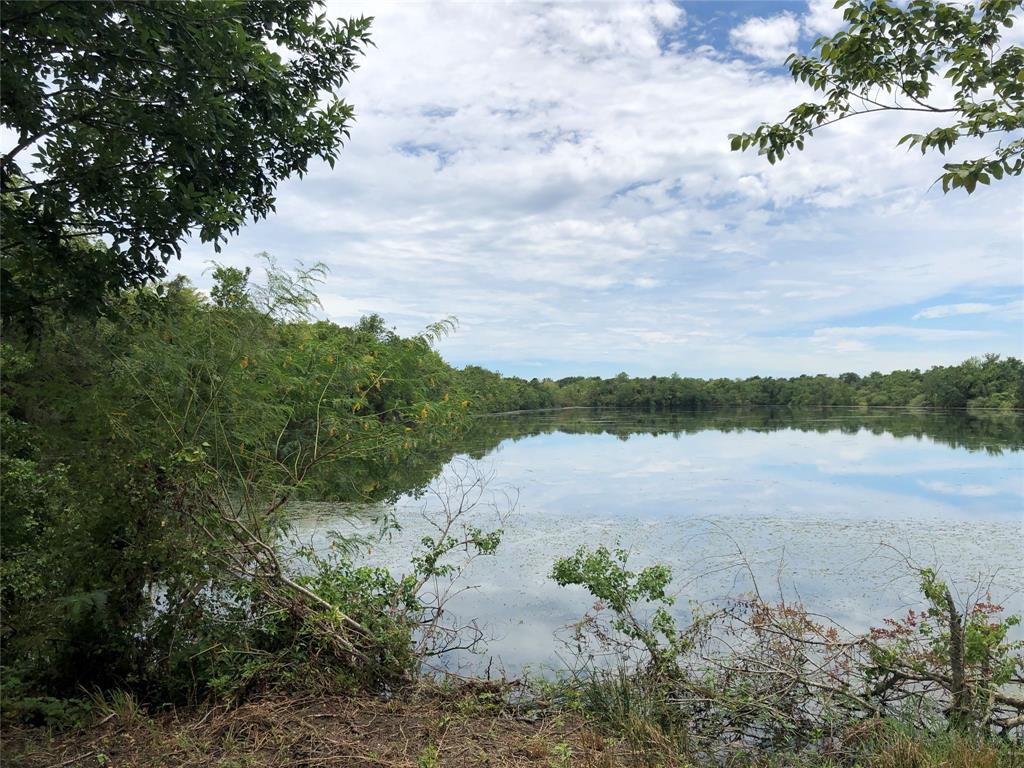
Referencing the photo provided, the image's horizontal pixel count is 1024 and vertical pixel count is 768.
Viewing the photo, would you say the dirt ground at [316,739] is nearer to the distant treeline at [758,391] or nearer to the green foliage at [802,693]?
the green foliage at [802,693]

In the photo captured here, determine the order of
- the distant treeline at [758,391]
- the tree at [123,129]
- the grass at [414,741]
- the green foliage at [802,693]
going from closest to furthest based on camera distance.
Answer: the tree at [123,129], the grass at [414,741], the green foliage at [802,693], the distant treeline at [758,391]

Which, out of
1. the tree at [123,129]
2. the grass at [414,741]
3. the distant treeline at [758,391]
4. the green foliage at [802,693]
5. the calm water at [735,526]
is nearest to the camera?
the tree at [123,129]

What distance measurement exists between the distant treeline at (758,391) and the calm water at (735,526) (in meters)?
44.8

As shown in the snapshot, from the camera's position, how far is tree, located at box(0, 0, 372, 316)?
244 cm

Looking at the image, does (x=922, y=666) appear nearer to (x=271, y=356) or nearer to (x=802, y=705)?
(x=802, y=705)

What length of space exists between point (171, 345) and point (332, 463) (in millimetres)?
1681

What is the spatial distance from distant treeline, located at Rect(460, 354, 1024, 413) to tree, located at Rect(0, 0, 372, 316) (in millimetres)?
62161

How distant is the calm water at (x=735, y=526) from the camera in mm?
7449

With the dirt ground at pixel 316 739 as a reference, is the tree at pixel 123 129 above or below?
above

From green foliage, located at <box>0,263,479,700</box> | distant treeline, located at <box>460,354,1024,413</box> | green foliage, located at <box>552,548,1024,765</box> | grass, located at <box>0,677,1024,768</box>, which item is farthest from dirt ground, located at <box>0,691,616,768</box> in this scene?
distant treeline, located at <box>460,354,1024,413</box>

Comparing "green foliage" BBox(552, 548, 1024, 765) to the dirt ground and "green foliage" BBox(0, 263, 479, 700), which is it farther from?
"green foliage" BBox(0, 263, 479, 700)

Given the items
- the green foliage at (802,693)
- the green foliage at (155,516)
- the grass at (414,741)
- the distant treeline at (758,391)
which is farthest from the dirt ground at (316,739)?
the distant treeline at (758,391)

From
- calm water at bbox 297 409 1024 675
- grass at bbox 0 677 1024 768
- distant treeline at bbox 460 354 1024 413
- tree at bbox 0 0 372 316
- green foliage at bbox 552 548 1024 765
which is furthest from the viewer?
distant treeline at bbox 460 354 1024 413

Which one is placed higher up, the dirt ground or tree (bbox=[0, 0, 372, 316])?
tree (bbox=[0, 0, 372, 316])
